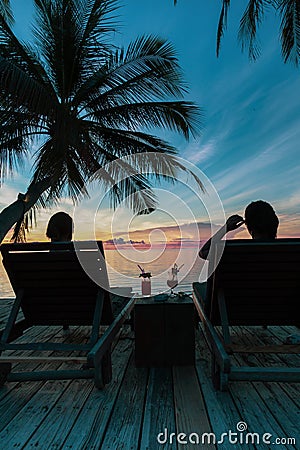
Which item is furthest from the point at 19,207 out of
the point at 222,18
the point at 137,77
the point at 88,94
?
the point at 222,18

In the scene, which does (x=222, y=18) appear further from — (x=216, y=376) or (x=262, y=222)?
(x=216, y=376)

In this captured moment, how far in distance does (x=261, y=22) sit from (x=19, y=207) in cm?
606

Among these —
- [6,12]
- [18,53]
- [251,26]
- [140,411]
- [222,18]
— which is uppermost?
[6,12]

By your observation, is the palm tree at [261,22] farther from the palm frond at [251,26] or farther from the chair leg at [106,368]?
the chair leg at [106,368]

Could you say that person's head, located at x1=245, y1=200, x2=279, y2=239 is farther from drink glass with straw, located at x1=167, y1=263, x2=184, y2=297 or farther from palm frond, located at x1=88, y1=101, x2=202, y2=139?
palm frond, located at x1=88, y1=101, x2=202, y2=139

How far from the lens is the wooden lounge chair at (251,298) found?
188cm

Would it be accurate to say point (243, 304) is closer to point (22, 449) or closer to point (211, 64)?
point (22, 449)

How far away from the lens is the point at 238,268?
2.19 metres

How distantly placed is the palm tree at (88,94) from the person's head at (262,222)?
145 inches

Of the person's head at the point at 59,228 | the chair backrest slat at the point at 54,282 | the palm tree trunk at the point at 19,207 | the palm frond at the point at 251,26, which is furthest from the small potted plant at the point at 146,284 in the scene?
the palm frond at the point at 251,26

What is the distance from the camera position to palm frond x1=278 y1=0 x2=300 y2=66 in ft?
19.9

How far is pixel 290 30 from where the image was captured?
244 inches

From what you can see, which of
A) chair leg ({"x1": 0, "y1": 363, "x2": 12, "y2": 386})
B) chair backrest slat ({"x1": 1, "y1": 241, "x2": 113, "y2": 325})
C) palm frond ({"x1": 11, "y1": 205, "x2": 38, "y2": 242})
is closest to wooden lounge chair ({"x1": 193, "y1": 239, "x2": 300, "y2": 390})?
chair backrest slat ({"x1": 1, "y1": 241, "x2": 113, "y2": 325})

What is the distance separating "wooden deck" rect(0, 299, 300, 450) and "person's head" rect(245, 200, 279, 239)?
1090 mm
